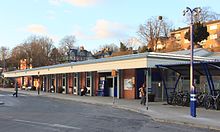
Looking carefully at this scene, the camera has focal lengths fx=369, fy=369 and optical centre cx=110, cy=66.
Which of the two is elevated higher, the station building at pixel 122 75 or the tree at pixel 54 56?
the tree at pixel 54 56

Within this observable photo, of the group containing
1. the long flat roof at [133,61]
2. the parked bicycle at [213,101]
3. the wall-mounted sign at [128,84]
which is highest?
the long flat roof at [133,61]

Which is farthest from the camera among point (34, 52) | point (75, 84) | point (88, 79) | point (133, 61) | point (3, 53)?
point (3, 53)

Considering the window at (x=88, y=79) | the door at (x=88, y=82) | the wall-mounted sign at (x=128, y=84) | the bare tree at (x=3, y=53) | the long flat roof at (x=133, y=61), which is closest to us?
the long flat roof at (x=133, y=61)

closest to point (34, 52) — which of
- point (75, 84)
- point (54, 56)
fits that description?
point (54, 56)

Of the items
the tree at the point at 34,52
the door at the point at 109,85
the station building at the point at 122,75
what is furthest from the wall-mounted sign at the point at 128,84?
the tree at the point at 34,52

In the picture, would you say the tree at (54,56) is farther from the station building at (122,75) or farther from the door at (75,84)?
the door at (75,84)

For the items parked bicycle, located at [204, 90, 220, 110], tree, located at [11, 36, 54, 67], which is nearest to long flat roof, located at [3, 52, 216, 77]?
parked bicycle, located at [204, 90, 220, 110]

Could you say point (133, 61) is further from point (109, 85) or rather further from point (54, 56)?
point (54, 56)

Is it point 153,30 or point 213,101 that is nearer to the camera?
point 213,101

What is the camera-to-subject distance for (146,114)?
21188 mm

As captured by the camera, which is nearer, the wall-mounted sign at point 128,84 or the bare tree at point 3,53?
the wall-mounted sign at point 128,84

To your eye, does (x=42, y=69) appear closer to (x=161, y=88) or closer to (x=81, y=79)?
(x=81, y=79)

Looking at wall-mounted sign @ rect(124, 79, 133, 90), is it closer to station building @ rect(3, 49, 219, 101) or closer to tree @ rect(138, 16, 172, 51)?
station building @ rect(3, 49, 219, 101)

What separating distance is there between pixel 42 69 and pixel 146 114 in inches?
1558
